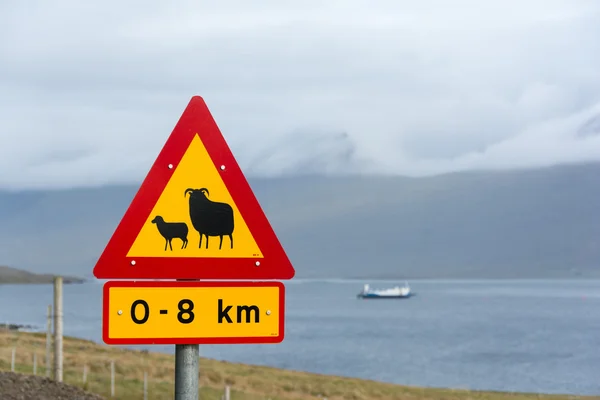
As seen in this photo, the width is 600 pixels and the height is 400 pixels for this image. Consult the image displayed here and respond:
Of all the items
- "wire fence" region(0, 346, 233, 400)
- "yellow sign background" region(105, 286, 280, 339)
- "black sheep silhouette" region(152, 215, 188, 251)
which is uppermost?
"black sheep silhouette" region(152, 215, 188, 251)

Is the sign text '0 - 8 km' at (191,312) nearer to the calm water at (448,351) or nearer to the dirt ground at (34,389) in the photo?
the dirt ground at (34,389)

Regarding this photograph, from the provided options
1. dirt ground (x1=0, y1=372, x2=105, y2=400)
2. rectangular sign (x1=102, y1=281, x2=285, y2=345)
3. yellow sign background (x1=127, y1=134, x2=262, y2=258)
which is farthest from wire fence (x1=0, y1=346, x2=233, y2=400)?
yellow sign background (x1=127, y1=134, x2=262, y2=258)

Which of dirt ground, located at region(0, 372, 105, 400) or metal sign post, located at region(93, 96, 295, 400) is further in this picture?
dirt ground, located at region(0, 372, 105, 400)

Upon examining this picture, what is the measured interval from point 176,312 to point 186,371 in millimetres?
257

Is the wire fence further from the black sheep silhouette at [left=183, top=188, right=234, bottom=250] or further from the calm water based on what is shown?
the calm water

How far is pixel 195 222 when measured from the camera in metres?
3.35

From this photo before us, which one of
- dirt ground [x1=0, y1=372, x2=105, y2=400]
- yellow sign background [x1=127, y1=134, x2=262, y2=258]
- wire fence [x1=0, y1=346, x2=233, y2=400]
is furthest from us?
wire fence [x1=0, y1=346, x2=233, y2=400]

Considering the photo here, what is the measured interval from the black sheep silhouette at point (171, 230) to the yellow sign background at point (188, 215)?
13mm

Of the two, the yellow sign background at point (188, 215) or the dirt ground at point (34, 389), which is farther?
the dirt ground at point (34, 389)

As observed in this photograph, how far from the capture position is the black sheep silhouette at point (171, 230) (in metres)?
3.33

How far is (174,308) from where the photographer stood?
3.36 m

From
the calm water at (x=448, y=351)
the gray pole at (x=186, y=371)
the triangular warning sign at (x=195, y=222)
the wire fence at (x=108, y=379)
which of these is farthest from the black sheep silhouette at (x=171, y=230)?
the calm water at (x=448, y=351)

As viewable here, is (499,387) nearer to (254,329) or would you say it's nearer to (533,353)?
(533,353)

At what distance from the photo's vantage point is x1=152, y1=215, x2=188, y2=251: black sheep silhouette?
3.33 m
